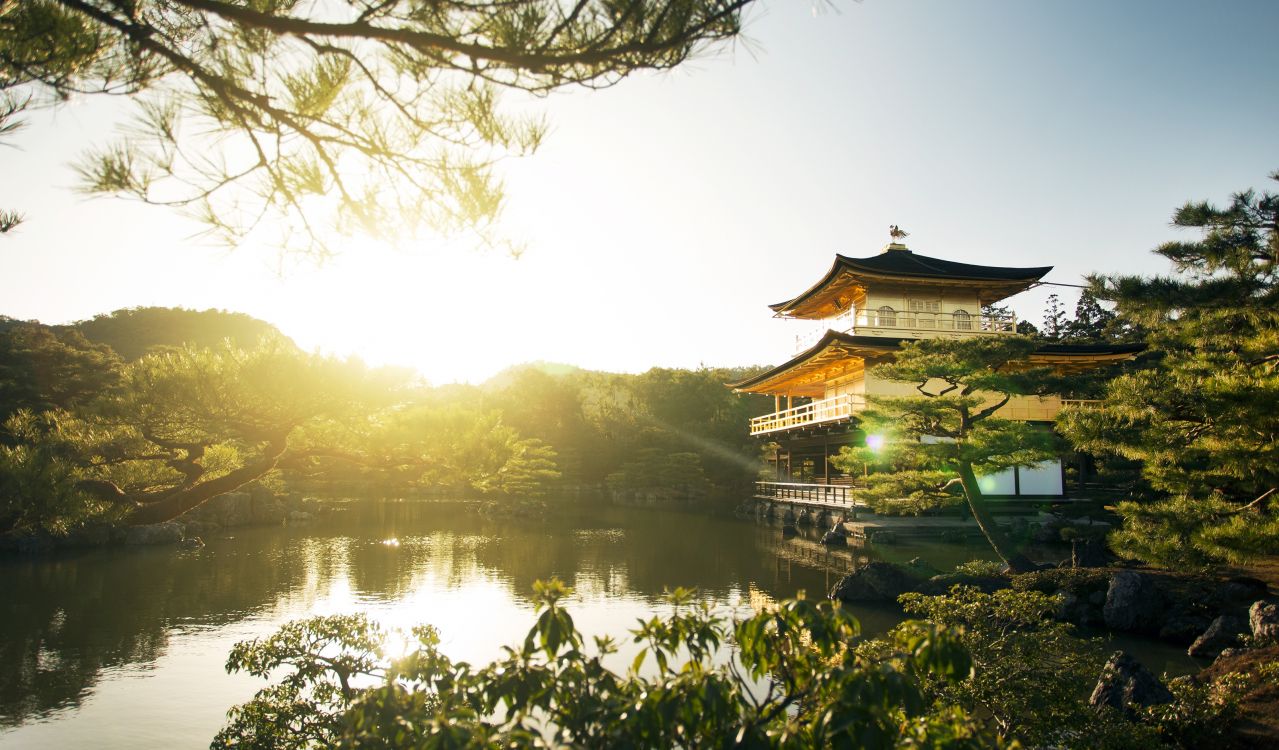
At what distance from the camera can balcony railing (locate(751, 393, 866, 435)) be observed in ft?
62.3

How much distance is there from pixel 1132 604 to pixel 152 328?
5325 cm

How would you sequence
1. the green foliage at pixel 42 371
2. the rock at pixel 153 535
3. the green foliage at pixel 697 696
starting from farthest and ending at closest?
the rock at pixel 153 535, the green foliage at pixel 42 371, the green foliage at pixel 697 696

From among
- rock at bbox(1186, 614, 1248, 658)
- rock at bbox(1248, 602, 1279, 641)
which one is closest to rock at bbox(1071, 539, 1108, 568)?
rock at bbox(1186, 614, 1248, 658)

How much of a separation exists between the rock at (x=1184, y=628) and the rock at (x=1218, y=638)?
1.58 feet

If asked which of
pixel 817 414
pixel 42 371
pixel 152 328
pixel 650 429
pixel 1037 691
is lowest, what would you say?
pixel 1037 691

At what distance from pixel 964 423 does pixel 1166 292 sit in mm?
4905

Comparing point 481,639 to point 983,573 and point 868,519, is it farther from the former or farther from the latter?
point 868,519

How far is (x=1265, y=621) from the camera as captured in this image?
666 cm

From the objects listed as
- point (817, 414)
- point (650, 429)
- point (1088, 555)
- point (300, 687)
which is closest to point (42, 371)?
point (300, 687)

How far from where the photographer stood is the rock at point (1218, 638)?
748 cm

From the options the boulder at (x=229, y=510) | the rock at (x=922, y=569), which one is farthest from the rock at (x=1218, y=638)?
the boulder at (x=229, y=510)

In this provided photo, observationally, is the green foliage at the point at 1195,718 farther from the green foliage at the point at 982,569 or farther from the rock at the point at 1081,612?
the green foliage at the point at 982,569

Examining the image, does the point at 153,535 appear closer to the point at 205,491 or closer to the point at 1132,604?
the point at 205,491

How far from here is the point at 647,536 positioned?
19.3 metres
